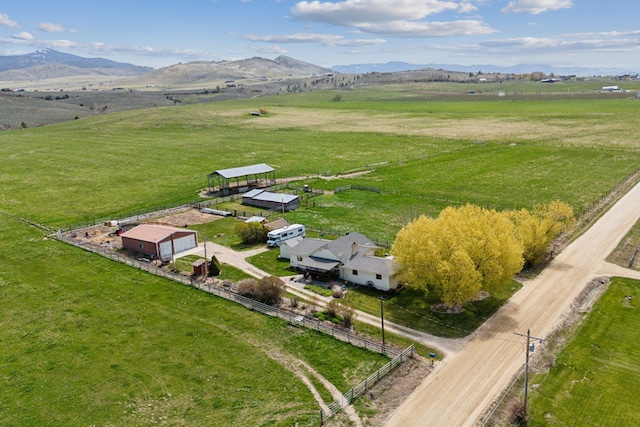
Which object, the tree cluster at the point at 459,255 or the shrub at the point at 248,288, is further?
the shrub at the point at 248,288

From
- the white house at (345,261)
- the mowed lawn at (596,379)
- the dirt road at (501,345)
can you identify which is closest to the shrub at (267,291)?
the white house at (345,261)

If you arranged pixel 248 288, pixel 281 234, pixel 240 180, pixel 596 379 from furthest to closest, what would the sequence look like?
pixel 240 180 → pixel 281 234 → pixel 248 288 → pixel 596 379

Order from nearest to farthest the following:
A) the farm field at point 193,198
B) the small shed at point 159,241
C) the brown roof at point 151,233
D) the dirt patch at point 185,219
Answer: the farm field at point 193,198 → the small shed at point 159,241 → the brown roof at point 151,233 → the dirt patch at point 185,219

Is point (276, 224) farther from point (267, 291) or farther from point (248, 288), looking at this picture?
point (267, 291)

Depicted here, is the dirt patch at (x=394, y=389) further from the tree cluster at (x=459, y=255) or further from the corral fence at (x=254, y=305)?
the tree cluster at (x=459, y=255)

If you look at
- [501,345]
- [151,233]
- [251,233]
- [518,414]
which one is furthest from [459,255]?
[151,233]

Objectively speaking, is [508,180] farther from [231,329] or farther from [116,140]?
[116,140]

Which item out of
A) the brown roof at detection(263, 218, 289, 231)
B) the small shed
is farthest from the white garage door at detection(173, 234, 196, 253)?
the brown roof at detection(263, 218, 289, 231)
